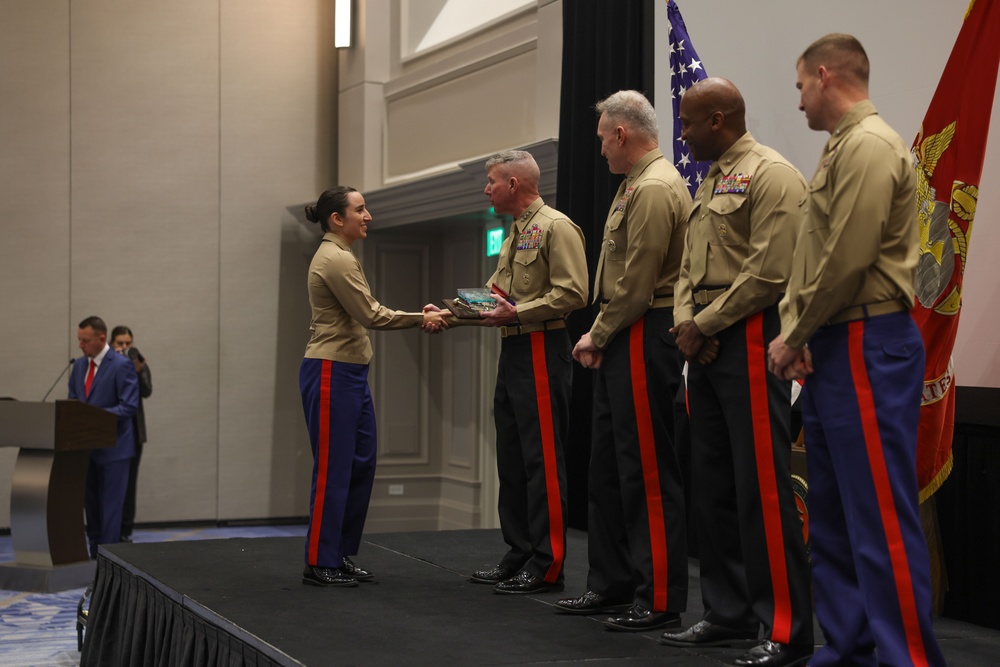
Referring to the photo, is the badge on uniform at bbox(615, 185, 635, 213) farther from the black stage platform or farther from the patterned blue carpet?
the patterned blue carpet

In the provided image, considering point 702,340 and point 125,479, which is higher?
point 702,340

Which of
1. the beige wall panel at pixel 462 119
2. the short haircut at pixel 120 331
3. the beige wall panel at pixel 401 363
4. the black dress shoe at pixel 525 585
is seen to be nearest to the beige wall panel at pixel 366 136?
the beige wall panel at pixel 462 119

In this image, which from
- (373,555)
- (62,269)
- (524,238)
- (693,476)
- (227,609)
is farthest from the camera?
(62,269)

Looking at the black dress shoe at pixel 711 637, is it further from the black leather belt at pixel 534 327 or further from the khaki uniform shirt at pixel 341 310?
the khaki uniform shirt at pixel 341 310

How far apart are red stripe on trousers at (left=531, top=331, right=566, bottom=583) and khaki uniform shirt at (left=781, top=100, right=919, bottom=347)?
50.0 inches

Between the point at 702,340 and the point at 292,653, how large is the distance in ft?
3.81

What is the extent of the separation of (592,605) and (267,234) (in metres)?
6.07

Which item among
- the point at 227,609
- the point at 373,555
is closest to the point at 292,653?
the point at 227,609

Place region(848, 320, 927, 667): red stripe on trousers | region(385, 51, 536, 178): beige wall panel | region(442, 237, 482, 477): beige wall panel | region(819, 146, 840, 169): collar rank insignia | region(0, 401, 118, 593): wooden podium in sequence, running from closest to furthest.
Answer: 1. region(848, 320, 927, 667): red stripe on trousers
2. region(819, 146, 840, 169): collar rank insignia
3. region(0, 401, 118, 593): wooden podium
4. region(385, 51, 536, 178): beige wall panel
5. region(442, 237, 482, 477): beige wall panel

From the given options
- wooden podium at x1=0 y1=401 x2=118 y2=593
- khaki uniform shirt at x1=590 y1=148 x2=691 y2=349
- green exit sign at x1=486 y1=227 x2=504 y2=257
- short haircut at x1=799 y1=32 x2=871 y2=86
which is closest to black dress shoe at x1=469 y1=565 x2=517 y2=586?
khaki uniform shirt at x1=590 y1=148 x2=691 y2=349

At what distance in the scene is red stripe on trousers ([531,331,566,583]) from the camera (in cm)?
350

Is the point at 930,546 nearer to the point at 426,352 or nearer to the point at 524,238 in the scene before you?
the point at 524,238

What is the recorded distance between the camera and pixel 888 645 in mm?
2176

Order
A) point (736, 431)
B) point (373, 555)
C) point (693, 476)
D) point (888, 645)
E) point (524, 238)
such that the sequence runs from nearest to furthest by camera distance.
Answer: point (888, 645) → point (736, 431) → point (693, 476) → point (524, 238) → point (373, 555)
